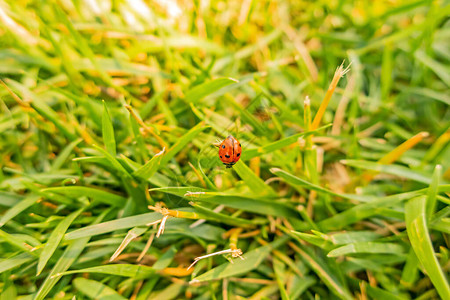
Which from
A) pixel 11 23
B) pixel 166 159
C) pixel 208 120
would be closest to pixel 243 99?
pixel 208 120

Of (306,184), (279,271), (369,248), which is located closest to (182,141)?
(306,184)

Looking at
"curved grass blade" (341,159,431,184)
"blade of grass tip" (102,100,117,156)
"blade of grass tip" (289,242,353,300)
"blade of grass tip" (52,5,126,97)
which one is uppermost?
"blade of grass tip" (52,5,126,97)

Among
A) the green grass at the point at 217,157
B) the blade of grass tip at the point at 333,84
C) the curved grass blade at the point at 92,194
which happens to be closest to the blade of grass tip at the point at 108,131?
the green grass at the point at 217,157

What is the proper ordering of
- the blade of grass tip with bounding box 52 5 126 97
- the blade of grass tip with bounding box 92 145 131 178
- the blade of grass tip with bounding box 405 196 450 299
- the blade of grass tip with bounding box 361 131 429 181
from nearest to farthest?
1. the blade of grass tip with bounding box 405 196 450 299
2. the blade of grass tip with bounding box 92 145 131 178
3. the blade of grass tip with bounding box 361 131 429 181
4. the blade of grass tip with bounding box 52 5 126 97

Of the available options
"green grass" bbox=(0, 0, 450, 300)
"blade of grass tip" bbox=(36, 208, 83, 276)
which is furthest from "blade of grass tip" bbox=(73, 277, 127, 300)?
"blade of grass tip" bbox=(36, 208, 83, 276)

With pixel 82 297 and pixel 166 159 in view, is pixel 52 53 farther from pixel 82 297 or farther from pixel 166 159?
pixel 82 297

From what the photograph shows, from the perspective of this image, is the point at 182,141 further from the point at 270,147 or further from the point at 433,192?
the point at 433,192

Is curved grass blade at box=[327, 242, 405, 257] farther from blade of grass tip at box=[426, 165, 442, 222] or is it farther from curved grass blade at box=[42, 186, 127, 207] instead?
curved grass blade at box=[42, 186, 127, 207]

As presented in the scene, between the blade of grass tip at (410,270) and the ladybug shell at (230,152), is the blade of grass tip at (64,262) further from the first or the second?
the blade of grass tip at (410,270)
